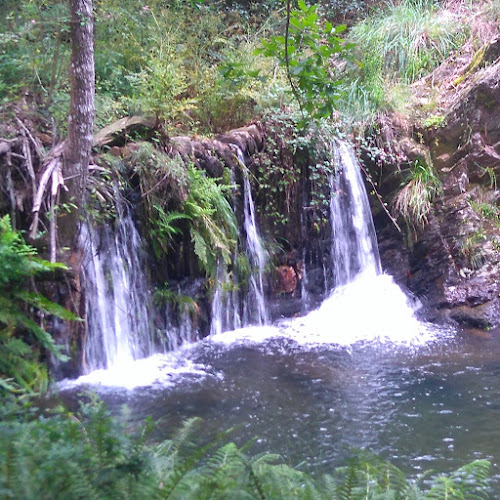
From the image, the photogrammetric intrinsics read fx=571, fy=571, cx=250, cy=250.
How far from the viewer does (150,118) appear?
25.6 feet

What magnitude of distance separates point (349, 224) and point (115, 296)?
4.58 meters

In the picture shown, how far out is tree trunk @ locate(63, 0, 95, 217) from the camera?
5.61 metres

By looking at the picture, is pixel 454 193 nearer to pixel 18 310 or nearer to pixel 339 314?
pixel 339 314

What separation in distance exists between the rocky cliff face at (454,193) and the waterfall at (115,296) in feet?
15.3

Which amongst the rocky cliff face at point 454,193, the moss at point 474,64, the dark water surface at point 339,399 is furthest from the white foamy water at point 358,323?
the moss at point 474,64

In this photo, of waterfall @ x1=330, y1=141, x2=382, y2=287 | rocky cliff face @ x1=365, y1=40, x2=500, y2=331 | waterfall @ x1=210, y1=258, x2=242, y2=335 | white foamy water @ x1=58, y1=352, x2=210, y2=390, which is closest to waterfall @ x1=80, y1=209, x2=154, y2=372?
white foamy water @ x1=58, y1=352, x2=210, y2=390

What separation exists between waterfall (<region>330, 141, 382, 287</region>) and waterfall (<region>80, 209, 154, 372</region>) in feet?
12.5

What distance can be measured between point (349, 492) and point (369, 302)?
292 inches

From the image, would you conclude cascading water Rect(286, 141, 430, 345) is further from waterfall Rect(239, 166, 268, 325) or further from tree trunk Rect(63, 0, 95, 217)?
tree trunk Rect(63, 0, 95, 217)

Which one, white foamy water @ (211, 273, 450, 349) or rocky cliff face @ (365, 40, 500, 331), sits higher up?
rocky cliff face @ (365, 40, 500, 331)

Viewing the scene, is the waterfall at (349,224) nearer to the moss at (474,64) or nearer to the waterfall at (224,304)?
the waterfall at (224,304)

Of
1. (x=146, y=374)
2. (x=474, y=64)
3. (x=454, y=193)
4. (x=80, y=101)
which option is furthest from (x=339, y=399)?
(x=474, y=64)

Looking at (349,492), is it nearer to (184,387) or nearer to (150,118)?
(184,387)

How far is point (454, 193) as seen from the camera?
9.88 metres
